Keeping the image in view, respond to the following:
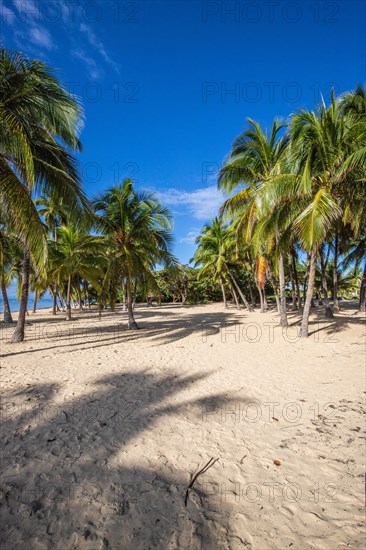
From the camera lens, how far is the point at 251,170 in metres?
11.5

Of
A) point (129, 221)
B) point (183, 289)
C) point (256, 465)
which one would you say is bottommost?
point (256, 465)

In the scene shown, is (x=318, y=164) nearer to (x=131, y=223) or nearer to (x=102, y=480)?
(x=131, y=223)

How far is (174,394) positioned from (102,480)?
241 centimetres

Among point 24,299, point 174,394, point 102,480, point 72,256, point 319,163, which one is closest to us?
point 102,480

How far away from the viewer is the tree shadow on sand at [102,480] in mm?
2119

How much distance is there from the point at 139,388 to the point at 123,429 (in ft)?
5.10

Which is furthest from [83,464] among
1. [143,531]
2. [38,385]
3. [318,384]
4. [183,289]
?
[183,289]

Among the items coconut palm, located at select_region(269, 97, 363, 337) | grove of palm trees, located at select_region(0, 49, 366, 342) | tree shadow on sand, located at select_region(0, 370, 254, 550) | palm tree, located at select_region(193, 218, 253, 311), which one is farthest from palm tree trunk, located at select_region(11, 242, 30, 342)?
palm tree, located at select_region(193, 218, 253, 311)

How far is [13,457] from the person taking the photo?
10.0 ft

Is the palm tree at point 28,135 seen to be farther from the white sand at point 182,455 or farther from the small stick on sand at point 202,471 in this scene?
the small stick on sand at point 202,471

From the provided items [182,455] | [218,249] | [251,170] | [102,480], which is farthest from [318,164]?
[218,249]

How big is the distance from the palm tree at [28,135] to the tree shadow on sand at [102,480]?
391 centimetres

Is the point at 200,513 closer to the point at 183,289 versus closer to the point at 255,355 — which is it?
the point at 255,355

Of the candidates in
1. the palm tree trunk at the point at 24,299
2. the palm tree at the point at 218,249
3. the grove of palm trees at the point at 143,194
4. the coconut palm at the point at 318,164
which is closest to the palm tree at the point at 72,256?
the grove of palm trees at the point at 143,194
